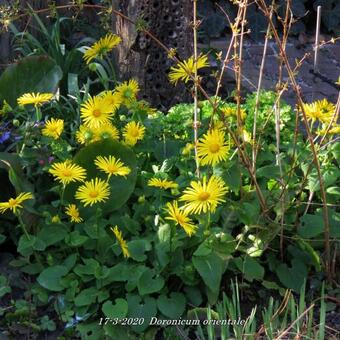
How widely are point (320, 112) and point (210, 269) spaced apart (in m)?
0.72

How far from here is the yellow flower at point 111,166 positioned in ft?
9.72

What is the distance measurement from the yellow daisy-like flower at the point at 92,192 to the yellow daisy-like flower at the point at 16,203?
18cm

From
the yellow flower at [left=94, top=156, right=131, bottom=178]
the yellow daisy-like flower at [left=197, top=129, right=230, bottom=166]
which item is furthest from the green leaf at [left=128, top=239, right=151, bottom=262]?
the yellow daisy-like flower at [left=197, top=129, right=230, bottom=166]

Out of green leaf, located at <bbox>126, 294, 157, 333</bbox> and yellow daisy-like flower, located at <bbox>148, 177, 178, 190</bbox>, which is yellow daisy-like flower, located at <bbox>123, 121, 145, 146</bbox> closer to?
yellow daisy-like flower, located at <bbox>148, 177, 178, 190</bbox>

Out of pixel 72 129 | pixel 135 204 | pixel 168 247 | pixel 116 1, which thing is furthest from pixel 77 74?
pixel 168 247

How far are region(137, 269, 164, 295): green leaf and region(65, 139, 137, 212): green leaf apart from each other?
345 millimetres

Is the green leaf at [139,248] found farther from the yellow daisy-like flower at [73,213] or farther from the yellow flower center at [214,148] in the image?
the yellow flower center at [214,148]

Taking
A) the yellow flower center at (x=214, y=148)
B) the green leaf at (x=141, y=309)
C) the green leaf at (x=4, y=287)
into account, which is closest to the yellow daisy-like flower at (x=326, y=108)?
the yellow flower center at (x=214, y=148)

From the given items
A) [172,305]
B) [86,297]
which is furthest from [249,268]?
[86,297]

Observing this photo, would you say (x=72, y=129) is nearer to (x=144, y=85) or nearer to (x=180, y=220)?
(x=144, y=85)

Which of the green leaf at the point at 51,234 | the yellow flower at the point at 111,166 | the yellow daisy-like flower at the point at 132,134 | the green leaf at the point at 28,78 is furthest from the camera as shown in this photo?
the green leaf at the point at 28,78

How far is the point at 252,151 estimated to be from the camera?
316cm

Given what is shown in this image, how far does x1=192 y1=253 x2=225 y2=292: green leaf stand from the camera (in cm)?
285

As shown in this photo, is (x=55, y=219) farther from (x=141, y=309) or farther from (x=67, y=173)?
(x=141, y=309)
